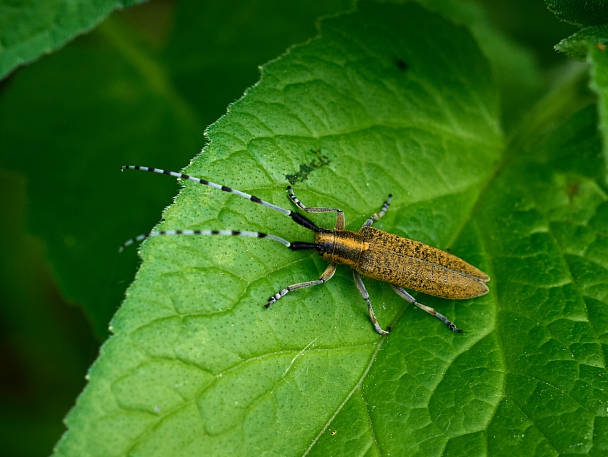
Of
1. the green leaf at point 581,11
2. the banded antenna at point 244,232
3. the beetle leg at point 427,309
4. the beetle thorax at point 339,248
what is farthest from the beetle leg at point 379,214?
the green leaf at point 581,11

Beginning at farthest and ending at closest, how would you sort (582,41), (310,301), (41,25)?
1. (41,25)
2. (310,301)
3. (582,41)

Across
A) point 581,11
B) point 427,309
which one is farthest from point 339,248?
point 581,11

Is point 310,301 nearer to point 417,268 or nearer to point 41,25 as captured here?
point 417,268

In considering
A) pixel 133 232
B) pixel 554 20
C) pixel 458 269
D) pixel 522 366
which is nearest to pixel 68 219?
pixel 133 232

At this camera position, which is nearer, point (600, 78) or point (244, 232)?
point (600, 78)

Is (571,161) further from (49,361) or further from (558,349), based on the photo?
(49,361)

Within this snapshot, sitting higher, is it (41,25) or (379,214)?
(41,25)

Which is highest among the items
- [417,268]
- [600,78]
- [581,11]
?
[581,11]
